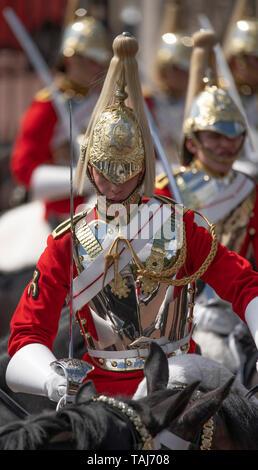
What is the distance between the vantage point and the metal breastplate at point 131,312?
2.86 metres

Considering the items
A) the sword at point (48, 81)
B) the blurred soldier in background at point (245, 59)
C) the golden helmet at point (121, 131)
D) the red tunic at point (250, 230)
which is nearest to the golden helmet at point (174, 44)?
the blurred soldier in background at point (245, 59)

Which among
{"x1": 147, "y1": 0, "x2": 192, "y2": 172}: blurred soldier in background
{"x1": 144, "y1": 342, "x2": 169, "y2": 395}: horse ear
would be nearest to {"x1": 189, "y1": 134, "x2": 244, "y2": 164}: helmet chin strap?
{"x1": 144, "y1": 342, "x2": 169, "y2": 395}: horse ear

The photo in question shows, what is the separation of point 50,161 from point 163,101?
1235mm

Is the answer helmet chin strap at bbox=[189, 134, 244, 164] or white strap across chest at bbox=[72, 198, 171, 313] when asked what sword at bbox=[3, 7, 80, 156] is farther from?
white strap across chest at bbox=[72, 198, 171, 313]

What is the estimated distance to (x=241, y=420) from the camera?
262 centimetres

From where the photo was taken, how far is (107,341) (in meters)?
2.89

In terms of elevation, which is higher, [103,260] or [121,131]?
[121,131]

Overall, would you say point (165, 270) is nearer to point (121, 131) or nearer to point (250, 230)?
point (121, 131)

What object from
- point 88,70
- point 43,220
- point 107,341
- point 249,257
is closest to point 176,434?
point 107,341

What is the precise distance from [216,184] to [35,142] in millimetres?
2379

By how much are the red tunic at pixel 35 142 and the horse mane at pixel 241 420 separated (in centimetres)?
355

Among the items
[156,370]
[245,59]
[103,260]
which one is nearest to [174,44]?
[245,59]

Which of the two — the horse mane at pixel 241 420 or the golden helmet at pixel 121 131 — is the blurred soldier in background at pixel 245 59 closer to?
the golden helmet at pixel 121 131
